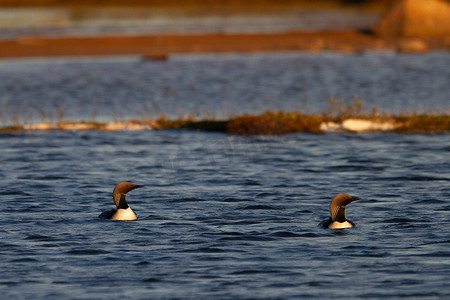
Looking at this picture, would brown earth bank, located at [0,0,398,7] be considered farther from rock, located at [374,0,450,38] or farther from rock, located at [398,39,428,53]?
rock, located at [398,39,428,53]

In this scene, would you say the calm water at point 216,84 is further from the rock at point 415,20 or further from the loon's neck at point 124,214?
the loon's neck at point 124,214

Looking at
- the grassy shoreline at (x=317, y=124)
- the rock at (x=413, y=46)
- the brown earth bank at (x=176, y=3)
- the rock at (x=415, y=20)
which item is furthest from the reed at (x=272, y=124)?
the brown earth bank at (x=176, y=3)

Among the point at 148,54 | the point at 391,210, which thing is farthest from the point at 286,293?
the point at 148,54

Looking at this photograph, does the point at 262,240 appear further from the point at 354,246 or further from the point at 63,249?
the point at 63,249

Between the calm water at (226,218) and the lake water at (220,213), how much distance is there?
0.04m

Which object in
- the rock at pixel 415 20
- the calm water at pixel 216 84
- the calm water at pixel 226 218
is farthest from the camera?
the rock at pixel 415 20

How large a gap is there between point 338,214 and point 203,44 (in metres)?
42.9

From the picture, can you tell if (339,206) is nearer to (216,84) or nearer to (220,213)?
(220,213)

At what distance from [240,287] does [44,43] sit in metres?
47.3

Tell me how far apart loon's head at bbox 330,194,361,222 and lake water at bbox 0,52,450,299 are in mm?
338

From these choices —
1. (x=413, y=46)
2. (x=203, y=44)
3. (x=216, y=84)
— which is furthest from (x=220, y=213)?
(x=203, y=44)

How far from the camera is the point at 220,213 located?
15.6 meters

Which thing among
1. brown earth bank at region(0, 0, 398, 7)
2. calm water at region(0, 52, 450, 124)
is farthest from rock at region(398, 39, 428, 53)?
brown earth bank at region(0, 0, 398, 7)

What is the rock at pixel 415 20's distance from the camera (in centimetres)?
5666
